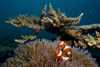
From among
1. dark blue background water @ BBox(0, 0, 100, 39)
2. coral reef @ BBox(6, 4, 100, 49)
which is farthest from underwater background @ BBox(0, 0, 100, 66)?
coral reef @ BBox(6, 4, 100, 49)

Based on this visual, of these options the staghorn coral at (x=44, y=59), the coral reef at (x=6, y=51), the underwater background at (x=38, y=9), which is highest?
the underwater background at (x=38, y=9)

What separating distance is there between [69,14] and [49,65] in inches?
2389

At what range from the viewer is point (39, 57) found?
204 centimetres

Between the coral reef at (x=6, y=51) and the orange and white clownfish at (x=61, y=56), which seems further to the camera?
the coral reef at (x=6, y=51)

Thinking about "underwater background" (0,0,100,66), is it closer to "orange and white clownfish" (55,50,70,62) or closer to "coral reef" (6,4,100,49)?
"coral reef" (6,4,100,49)

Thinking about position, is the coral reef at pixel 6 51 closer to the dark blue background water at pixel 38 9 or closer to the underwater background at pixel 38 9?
the underwater background at pixel 38 9

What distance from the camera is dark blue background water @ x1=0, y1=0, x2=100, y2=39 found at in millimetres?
30972

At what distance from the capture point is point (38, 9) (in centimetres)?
8738

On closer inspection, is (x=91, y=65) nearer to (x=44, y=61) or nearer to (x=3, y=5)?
(x=44, y=61)

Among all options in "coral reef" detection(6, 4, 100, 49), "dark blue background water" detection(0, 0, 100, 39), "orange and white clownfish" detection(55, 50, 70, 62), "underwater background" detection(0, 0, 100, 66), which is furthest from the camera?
"dark blue background water" detection(0, 0, 100, 39)

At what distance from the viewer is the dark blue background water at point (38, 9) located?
31.0 meters

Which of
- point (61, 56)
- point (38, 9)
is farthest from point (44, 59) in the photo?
point (38, 9)

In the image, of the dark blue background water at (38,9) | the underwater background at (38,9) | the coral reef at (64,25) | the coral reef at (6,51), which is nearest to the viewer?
the coral reef at (64,25)

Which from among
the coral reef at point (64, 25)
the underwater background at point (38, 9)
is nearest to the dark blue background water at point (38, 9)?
the underwater background at point (38, 9)
